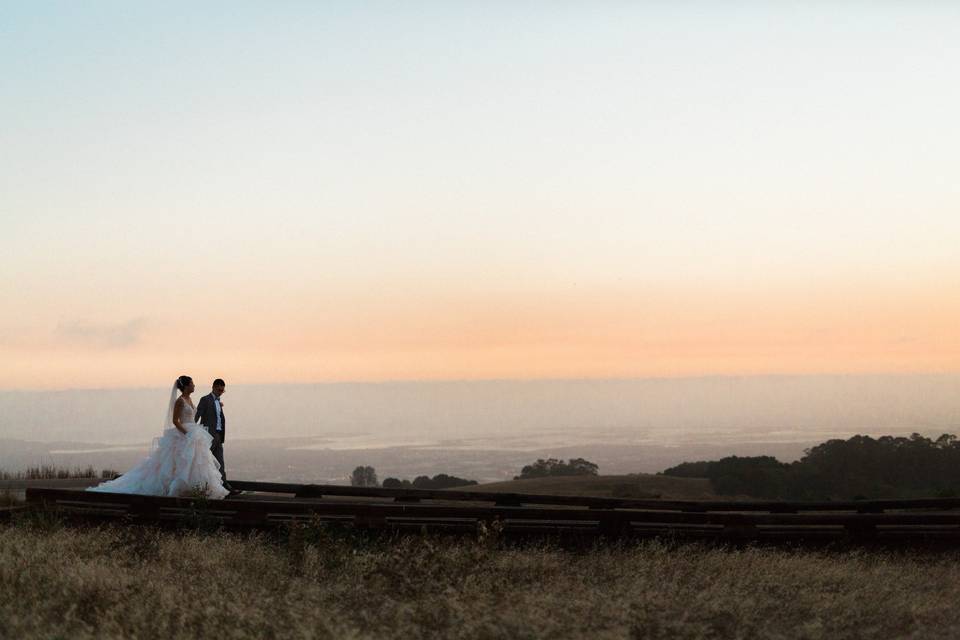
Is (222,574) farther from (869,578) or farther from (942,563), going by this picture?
(942,563)

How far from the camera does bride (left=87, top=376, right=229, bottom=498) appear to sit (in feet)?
64.2

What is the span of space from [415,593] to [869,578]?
635cm

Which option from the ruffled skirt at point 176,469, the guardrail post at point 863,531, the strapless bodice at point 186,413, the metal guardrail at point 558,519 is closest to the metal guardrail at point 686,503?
the metal guardrail at point 558,519

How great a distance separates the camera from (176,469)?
64.6 ft

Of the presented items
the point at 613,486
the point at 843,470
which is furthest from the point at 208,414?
the point at 843,470

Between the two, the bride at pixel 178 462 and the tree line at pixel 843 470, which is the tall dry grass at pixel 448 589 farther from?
the tree line at pixel 843 470

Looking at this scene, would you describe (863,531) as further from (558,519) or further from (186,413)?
(186,413)

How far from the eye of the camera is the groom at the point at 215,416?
20625mm

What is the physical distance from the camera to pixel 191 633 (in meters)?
10.9

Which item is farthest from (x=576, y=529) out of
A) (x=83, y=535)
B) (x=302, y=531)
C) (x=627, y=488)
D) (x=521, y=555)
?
(x=627, y=488)

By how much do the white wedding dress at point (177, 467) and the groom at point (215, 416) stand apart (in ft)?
1.67

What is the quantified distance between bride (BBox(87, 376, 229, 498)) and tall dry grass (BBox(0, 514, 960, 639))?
298 cm

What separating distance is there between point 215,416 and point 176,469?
144 centimetres

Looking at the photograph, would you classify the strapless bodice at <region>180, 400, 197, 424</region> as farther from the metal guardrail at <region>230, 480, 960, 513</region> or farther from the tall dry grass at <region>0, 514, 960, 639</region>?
the metal guardrail at <region>230, 480, 960, 513</region>
